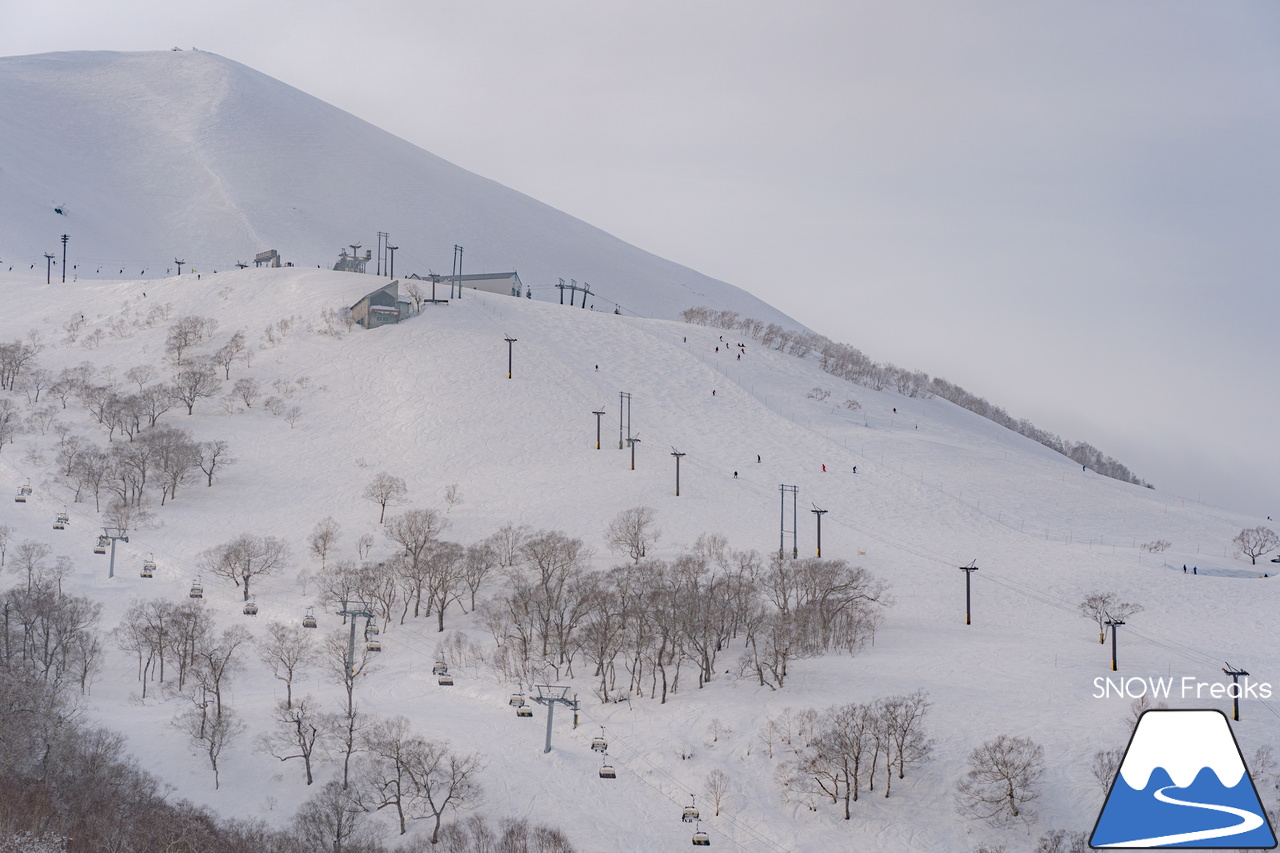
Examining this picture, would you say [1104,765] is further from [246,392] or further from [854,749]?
[246,392]

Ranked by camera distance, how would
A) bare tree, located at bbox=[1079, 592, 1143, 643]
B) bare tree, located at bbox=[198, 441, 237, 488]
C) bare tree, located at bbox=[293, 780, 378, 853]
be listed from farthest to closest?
bare tree, located at bbox=[198, 441, 237, 488]
bare tree, located at bbox=[1079, 592, 1143, 643]
bare tree, located at bbox=[293, 780, 378, 853]

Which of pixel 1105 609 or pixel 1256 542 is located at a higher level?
pixel 1256 542

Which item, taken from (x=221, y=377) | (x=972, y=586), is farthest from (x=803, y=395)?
(x=221, y=377)

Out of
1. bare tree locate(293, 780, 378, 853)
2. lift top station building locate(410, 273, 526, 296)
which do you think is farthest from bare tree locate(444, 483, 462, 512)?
lift top station building locate(410, 273, 526, 296)

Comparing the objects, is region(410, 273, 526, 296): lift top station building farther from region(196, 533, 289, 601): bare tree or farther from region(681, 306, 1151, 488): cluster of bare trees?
region(196, 533, 289, 601): bare tree

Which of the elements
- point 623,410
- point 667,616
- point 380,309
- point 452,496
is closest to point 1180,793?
point 667,616

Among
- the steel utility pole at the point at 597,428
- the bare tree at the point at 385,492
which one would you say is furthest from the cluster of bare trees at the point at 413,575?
the steel utility pole at the point at 597,428
